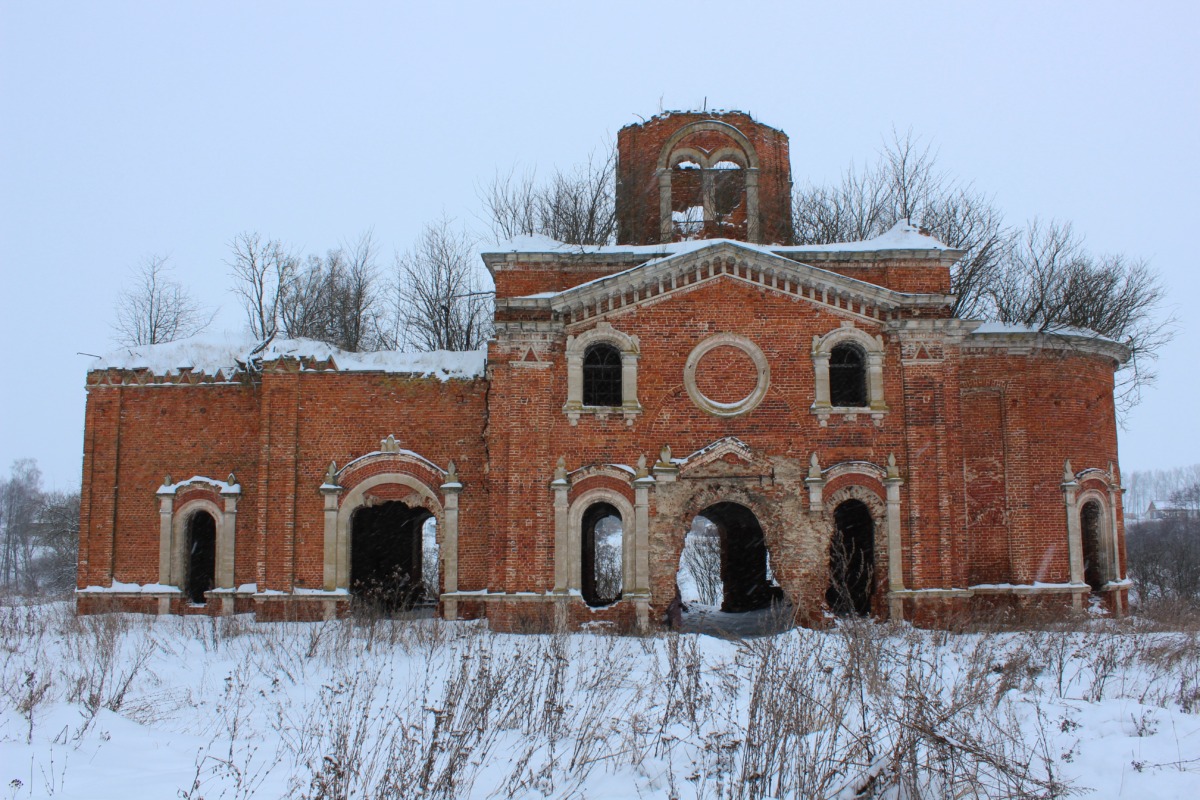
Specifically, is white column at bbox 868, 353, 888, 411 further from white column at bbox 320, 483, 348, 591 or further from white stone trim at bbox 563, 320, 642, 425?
white column at bbox 320, 483, 348, 591

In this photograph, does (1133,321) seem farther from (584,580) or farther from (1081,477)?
(584,580)

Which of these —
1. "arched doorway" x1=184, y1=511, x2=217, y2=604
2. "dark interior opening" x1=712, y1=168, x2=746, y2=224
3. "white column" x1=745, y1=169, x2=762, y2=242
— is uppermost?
"dark interior opening" x1=712, y1=168, x2=746, y2=224

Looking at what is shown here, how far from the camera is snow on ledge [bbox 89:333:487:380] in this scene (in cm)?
1892

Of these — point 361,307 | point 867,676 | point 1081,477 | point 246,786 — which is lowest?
point 246,786

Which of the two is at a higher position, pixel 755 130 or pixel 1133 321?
pixel 755 130

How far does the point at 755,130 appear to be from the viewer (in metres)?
20.9

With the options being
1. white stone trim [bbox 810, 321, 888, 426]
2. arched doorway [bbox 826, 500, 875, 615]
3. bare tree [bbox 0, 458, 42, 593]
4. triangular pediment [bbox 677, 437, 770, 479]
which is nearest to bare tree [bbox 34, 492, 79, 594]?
bare tree [bbox 0, 458, 42, 593]

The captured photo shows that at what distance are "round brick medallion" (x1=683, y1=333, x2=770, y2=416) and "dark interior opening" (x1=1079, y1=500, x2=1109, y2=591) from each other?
7449 millimetres

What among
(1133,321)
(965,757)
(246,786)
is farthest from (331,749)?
(1133,321)

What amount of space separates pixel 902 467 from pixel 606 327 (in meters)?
5.90

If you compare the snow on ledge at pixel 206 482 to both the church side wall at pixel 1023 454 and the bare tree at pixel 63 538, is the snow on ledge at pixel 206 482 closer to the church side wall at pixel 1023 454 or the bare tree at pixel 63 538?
the church side wall at pixel 1023 454

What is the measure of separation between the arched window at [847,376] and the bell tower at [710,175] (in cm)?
357

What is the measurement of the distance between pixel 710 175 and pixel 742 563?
952 cm

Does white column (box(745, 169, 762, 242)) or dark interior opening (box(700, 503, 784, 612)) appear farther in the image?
dark interior opening (box(700, 503, 784, 612))
